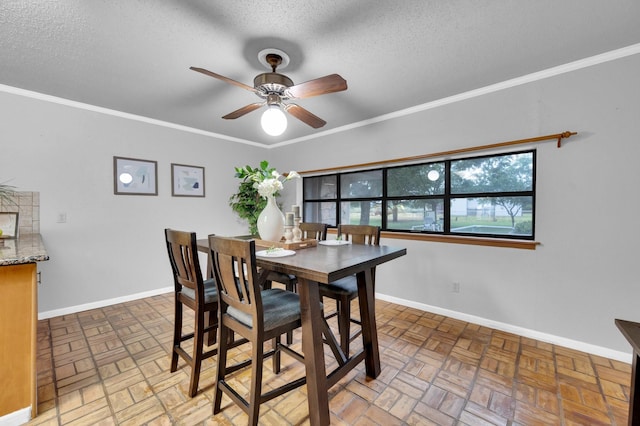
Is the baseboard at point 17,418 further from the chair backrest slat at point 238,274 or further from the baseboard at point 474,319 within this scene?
the chair backrest slat at point 238,274

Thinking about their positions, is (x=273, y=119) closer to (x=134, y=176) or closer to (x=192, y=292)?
(x=192, y=292)

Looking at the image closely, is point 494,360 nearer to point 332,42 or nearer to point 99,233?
point 332,42

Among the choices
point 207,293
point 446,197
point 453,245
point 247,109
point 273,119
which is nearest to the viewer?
point 207,293

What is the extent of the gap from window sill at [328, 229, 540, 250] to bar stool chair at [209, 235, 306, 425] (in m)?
1.94

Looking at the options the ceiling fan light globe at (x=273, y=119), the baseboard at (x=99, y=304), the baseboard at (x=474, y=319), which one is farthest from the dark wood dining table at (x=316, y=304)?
the baseboard at (x=99, y=304)

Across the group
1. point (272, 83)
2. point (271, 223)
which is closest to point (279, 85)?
point (272, 83)

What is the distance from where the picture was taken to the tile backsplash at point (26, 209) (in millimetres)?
2619

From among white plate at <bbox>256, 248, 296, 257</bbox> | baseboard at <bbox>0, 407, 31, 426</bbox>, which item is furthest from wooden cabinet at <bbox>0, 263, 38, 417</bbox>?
white plate at <bbox>256, 248, 296, 257</bbox>

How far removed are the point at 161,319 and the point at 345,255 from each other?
229 centimetres

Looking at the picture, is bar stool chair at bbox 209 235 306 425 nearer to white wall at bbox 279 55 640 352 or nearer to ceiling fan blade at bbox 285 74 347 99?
ceiling fan blade at bbox 285 74 347 99

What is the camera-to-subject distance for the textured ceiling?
156 cm

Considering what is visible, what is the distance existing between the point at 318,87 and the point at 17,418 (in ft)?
8.45

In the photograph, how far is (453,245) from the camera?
2836 millimetres

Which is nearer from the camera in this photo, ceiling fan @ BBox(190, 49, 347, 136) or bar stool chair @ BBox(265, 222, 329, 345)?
ceiling fan @ BBox(190, 49, 347, 136)
